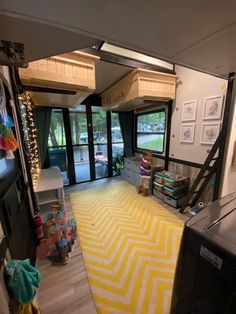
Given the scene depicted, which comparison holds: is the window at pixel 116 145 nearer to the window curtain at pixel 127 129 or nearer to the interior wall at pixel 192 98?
the window curtain at pixel 127 129

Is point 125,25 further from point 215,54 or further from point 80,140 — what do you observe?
point 80,140

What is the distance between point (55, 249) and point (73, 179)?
225cm

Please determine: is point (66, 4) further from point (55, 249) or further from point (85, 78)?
point (55, 249)

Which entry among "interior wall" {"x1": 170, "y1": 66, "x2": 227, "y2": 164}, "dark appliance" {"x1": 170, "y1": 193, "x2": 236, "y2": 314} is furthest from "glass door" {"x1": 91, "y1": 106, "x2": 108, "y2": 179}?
"dark appliance" {"x1": 170, "y1": 193, "x2": 236, "y2": 314}

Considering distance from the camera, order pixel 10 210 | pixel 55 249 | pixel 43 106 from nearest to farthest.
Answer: pixel 10 210, pixel 55 249, pixel 43 106

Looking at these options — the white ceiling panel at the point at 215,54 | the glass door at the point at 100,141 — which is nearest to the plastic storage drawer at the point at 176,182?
the white ceiling panel at the point at 215,54

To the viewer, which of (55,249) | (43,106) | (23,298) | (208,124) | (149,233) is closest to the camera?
(23,298)

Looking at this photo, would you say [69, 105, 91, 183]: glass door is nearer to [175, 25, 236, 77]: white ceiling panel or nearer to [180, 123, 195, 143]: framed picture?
[180, 123, 195, 143]: framed picture

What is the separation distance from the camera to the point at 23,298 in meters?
0.74

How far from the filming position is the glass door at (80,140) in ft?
12.1

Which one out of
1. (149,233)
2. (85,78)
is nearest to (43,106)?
(85,78)

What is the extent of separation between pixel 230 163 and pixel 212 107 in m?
0.91

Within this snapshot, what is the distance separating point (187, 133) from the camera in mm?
2648

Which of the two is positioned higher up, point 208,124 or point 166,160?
point 208,124
